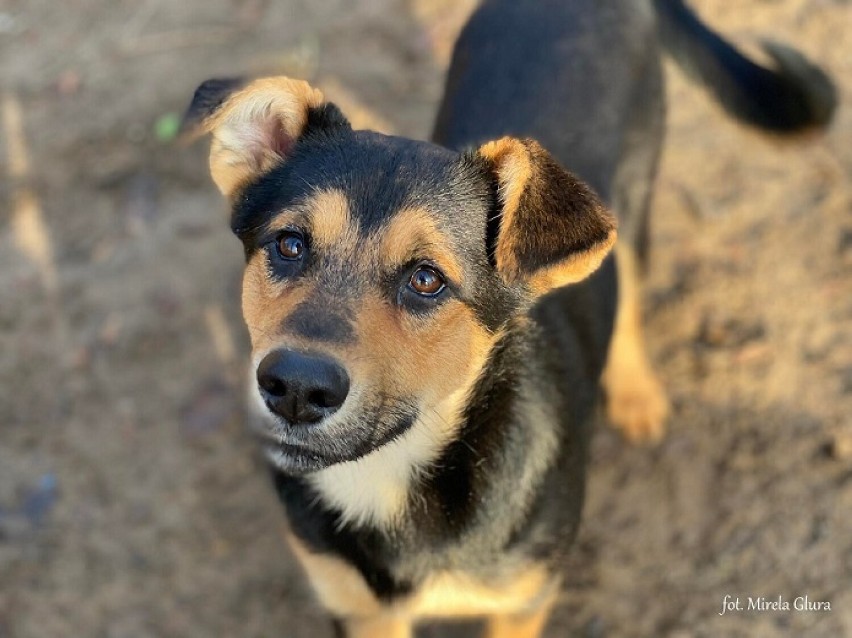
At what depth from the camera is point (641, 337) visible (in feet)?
16.7

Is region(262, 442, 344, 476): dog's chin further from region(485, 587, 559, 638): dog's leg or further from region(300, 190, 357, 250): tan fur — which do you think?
region(485, 587, 559, 638): dog's leg

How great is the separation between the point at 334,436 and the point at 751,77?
122 inches

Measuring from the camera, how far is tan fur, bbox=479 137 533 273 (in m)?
2.95

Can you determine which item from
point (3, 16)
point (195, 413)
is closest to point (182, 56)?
point (3, 16)

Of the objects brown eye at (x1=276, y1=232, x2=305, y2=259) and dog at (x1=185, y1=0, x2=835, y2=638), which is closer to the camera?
dog at (x1=185, y1=0, x2=835, y2=638)

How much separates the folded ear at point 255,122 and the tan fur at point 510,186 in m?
0.70

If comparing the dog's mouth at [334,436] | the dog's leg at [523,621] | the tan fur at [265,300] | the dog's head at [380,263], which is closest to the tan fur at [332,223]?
the dog's head at [380,263]

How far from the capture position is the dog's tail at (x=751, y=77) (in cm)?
450

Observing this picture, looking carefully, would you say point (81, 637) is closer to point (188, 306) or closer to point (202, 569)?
point (202, 569)

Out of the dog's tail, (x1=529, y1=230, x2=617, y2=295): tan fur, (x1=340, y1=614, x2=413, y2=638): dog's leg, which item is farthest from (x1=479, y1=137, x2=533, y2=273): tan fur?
the dog's tail

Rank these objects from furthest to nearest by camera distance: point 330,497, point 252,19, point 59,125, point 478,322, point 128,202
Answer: point 252,19 < point 59,125 < point 128,202 < point 330,497 < point 478,322

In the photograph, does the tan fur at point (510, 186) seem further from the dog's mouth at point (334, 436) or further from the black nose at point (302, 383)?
the black nose at point (302, 383)

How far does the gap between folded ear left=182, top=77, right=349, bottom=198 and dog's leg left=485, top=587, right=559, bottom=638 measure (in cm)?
202

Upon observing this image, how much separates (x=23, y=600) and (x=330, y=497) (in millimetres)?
2278
